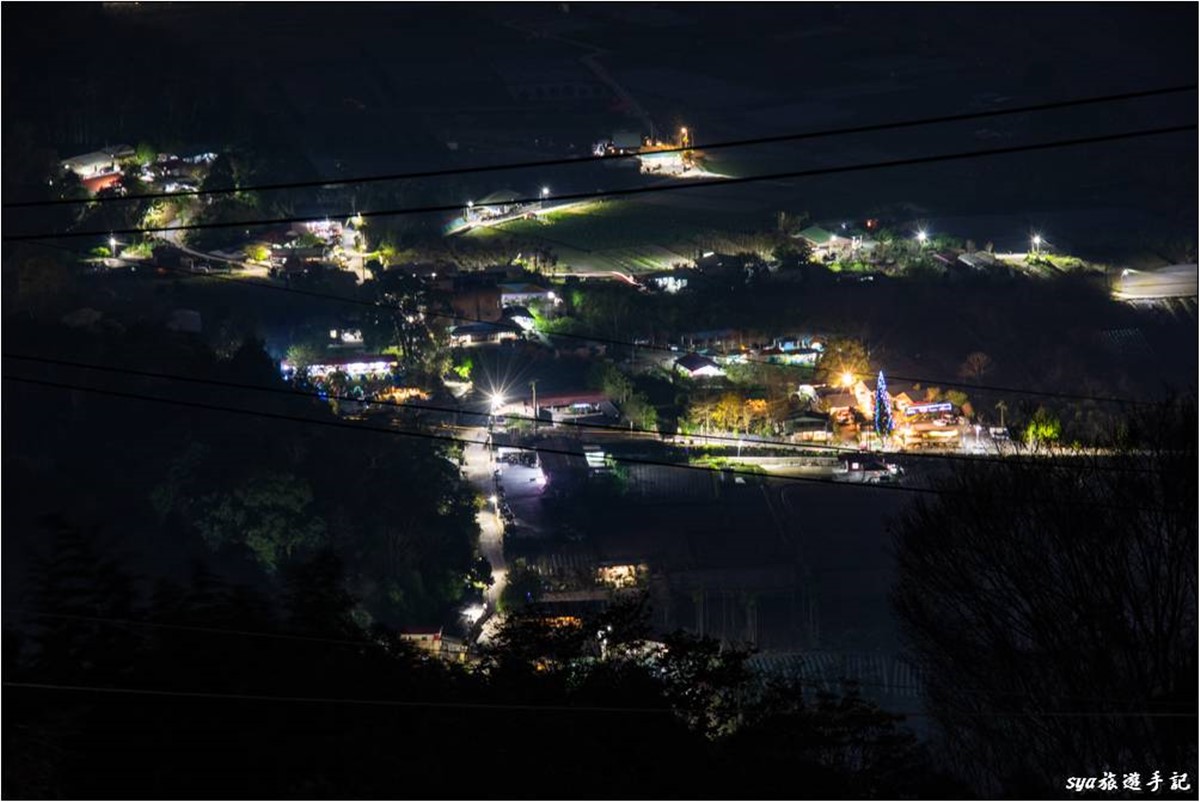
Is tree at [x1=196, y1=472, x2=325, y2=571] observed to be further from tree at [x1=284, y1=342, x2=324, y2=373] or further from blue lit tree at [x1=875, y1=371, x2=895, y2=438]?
blue lit tree at [x1=875, y1=371, x2=895, y2=438]

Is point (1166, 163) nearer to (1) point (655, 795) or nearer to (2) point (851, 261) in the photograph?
(2) point (851, 261)

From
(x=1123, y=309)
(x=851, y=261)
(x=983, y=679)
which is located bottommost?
(x=983, y=679)

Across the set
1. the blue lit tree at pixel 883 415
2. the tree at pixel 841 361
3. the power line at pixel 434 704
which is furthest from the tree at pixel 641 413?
the power line at pixel 434 704

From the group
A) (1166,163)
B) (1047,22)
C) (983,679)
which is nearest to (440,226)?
(1166,163)

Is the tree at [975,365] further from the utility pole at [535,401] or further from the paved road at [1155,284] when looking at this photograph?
the utility pole at [535,401]

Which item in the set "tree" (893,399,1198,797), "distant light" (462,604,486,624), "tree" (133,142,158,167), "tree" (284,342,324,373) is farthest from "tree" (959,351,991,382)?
"tree" (893,399,1198,797)

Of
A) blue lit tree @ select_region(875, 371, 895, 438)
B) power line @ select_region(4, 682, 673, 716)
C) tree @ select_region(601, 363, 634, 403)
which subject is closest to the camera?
power line @ select_region(4, 682, 673, 716)
